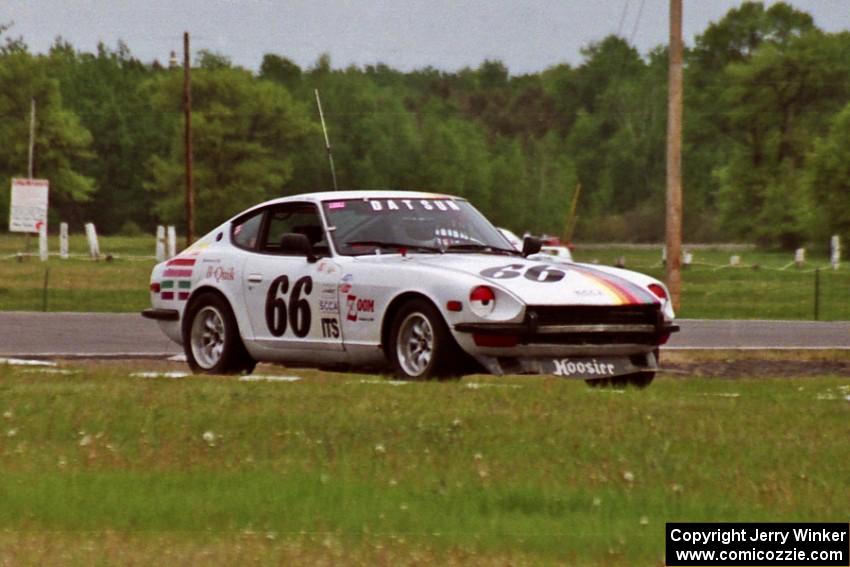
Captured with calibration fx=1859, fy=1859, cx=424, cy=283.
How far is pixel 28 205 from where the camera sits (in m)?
53.9

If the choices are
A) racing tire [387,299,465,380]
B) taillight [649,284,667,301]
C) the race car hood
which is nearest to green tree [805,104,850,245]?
taillight [649,284,667,301]

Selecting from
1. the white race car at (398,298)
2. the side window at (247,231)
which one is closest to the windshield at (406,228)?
the white race car at (398,298)

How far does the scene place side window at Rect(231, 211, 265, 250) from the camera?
14.9m

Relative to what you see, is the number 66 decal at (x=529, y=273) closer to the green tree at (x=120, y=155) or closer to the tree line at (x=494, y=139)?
the tree line at (x=494, y=139)

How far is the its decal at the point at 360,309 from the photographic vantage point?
13305 millimetres

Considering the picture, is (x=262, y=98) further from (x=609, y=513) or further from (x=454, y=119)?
(x=609, y=513)

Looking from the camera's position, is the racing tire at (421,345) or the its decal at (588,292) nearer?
the racing tire at (421,345)

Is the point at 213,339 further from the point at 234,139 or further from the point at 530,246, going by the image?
the point at 234,139

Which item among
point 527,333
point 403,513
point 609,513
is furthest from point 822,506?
point 527,333

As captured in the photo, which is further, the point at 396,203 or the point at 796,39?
the point at 796,39

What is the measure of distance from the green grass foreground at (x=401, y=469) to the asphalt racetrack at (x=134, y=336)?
6.71 m

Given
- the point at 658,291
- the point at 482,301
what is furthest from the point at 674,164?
the point at 482,301

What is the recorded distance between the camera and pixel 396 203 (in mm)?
14406

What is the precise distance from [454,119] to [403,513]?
312ft
